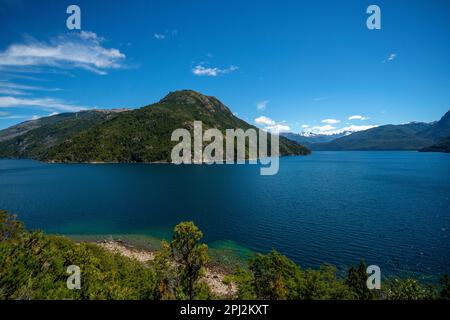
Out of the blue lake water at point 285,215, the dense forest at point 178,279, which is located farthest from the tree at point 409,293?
the blue lake water at point 285,215

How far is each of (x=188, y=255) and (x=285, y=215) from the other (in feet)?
217

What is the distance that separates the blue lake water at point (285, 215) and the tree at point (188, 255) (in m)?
33.1

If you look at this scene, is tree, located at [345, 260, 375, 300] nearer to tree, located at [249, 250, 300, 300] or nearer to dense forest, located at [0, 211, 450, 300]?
dense forest, located at [0, 211, 450, 300]

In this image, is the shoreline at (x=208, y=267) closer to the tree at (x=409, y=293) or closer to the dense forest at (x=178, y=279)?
the dense forest at (x=178, y=279)

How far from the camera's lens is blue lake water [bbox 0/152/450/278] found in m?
61.4

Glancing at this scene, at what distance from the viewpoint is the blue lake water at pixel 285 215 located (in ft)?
201

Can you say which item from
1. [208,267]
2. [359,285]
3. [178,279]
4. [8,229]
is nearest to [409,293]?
[359,285]

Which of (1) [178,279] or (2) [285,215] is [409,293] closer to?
(1) [178,279]

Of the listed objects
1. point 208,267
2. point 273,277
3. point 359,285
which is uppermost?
point 273,277

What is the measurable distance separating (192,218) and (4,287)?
69852 millimetres

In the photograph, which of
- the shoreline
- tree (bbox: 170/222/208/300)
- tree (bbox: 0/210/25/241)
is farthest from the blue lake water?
tree (bbox: 0/210/25/241)

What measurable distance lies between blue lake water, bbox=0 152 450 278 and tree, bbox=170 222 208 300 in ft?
109

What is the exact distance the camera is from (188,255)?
31.7 meters
